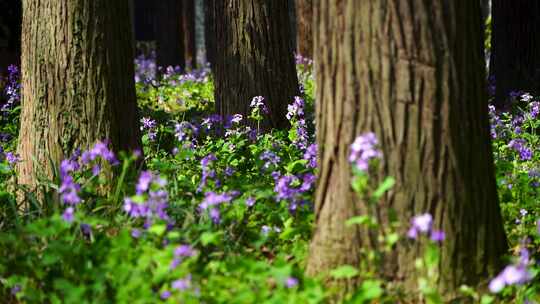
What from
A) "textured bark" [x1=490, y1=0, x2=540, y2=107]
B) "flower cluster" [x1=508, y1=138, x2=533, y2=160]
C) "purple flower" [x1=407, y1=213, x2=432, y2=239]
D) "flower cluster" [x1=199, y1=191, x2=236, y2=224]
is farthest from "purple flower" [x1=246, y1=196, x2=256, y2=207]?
"textured bark" [x1=490, y1=0, x2=540, y2=107]

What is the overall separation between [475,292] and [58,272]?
191cm

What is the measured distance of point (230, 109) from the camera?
6918 millimetres

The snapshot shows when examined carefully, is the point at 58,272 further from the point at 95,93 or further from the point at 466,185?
the point at 466,185

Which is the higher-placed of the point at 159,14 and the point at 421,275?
the point at 159,14

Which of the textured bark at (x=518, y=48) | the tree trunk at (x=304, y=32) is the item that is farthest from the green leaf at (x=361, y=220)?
the tree trunk at (x=304, y=32)

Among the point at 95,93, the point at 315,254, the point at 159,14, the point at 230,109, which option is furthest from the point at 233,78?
the point at 159,14

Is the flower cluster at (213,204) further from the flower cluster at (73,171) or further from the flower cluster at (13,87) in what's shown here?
the flower cluster at (13,87)

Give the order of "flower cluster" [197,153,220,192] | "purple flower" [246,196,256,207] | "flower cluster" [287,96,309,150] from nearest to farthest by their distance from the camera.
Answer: "purple flower" [246,196,256,207], "flower cluster" [197,153,220,192], "flower cluster" [287,96,309,150]

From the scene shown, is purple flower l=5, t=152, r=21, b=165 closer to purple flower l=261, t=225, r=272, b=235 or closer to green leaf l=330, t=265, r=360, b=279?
purple flower l=261, t=225, r=272, b=235

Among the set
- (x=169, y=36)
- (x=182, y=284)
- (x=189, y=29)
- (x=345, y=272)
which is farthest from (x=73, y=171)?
(x=189, y=29)

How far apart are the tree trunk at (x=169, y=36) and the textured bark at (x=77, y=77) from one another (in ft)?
35.3

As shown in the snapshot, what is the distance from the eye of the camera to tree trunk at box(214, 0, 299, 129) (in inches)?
269

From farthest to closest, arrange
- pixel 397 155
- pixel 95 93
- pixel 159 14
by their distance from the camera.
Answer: pixel 159 14 → pixel 95 93 → pixel 397 155

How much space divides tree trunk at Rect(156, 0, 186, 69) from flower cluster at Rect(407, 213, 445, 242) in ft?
42.2
